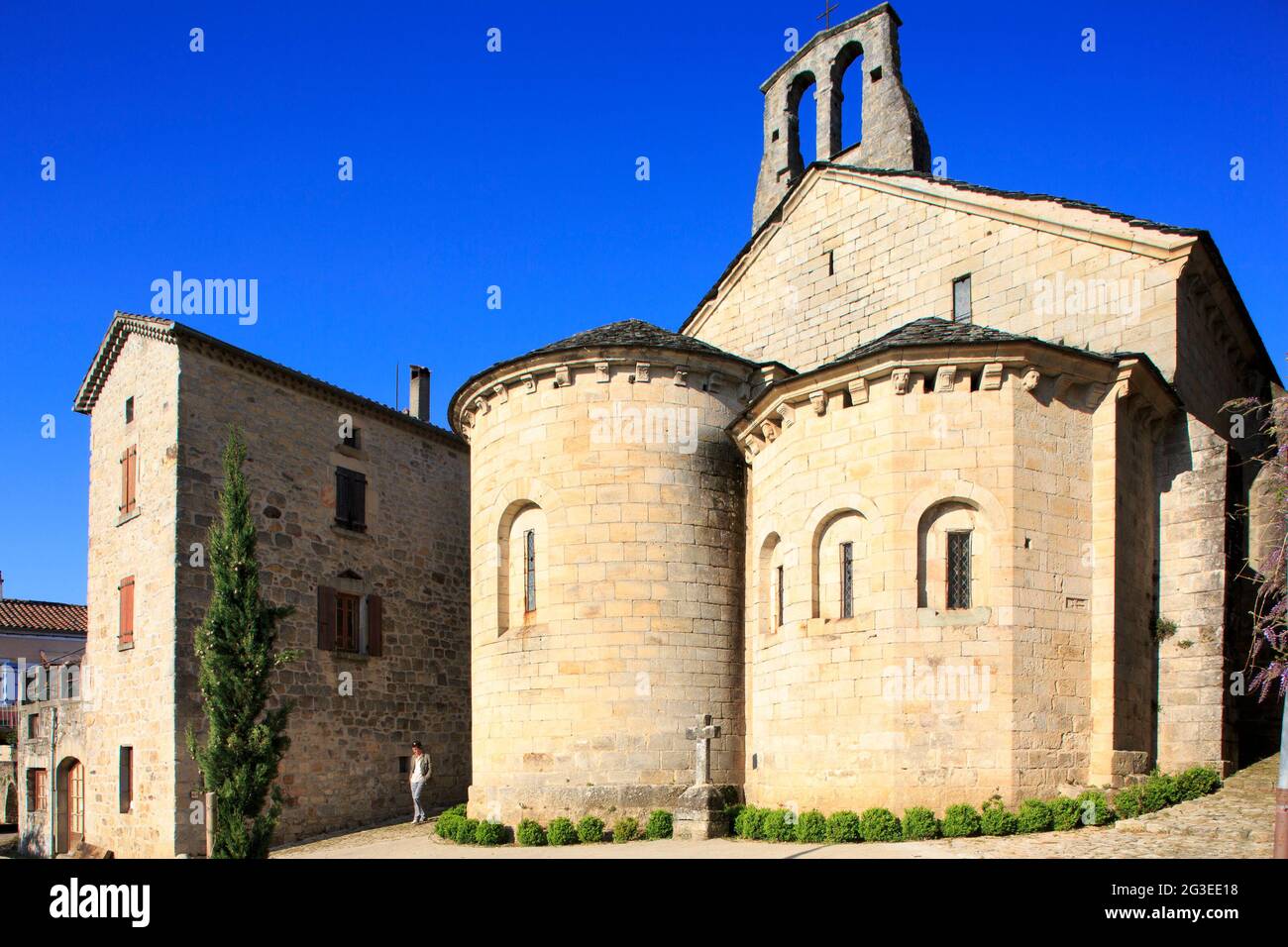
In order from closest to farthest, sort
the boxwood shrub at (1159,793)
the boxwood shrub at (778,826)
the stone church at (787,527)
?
1. the boxwood shrub at (1159,793)
2. the stone church at (787,527)
3. the boxwood shrub at (778,826)

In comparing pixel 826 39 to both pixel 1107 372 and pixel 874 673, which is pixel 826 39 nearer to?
pixel 1107 372

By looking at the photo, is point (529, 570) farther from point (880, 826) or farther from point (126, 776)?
point (126, 776)

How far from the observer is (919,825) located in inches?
522

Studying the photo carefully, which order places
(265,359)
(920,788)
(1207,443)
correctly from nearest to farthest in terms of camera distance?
1. (920,788)
2. (1207,443)
3. (265,359)

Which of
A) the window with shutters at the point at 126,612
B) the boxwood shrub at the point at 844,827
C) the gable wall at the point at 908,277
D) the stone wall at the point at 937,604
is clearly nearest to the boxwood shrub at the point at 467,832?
the stone wall at the point at 937,604

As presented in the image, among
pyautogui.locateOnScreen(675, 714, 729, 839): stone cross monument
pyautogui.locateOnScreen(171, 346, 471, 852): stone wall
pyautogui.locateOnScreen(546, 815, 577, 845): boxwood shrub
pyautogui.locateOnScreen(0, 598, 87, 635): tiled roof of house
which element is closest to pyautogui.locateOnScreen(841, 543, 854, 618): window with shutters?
pyautogui.locateOnScreen(675, 714, 729, 839): stone cross monument

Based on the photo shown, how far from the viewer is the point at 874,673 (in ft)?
46.3

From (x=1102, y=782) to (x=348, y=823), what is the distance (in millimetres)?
14287

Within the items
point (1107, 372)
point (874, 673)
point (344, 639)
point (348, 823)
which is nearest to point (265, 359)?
point (344, 639)

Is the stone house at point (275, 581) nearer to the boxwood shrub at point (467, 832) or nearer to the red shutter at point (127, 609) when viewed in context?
Answer: the red shutter at point (127, 609)

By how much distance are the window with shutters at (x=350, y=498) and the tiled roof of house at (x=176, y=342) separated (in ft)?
5.04

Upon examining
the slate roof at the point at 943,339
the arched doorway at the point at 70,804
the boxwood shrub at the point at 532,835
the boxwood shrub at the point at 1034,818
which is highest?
the slate roof at the point at 943,339

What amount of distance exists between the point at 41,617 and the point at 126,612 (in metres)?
25.3

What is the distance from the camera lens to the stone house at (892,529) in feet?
45.9
